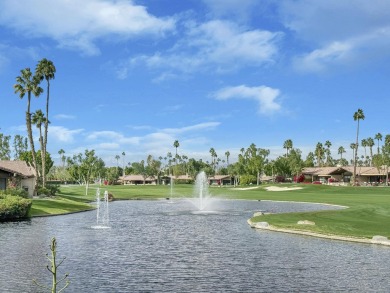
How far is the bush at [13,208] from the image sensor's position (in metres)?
48.4

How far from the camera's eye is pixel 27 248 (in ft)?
102

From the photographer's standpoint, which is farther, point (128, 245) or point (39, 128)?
point (39, 128)

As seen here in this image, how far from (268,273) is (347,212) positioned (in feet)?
103

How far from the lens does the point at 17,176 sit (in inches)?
3029

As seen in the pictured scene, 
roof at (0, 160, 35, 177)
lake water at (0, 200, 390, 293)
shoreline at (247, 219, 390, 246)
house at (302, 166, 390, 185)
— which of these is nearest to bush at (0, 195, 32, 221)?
lake water at (0, 200, 390, 293)

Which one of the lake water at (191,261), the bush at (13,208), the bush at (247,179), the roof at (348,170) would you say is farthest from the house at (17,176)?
the roof at (348,170)

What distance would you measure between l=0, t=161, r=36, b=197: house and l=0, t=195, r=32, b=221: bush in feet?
65.2

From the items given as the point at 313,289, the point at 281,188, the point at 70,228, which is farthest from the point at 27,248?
the point at 281,188

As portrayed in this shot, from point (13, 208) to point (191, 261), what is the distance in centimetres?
2835

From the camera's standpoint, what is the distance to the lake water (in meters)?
21.5

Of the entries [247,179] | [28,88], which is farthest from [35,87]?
[247,179]

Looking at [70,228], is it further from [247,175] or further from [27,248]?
[247,175]

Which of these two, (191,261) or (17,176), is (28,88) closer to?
(17,176)

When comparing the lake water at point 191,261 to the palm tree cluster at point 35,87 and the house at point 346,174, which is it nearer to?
the palm tree cluster at point 35,87
